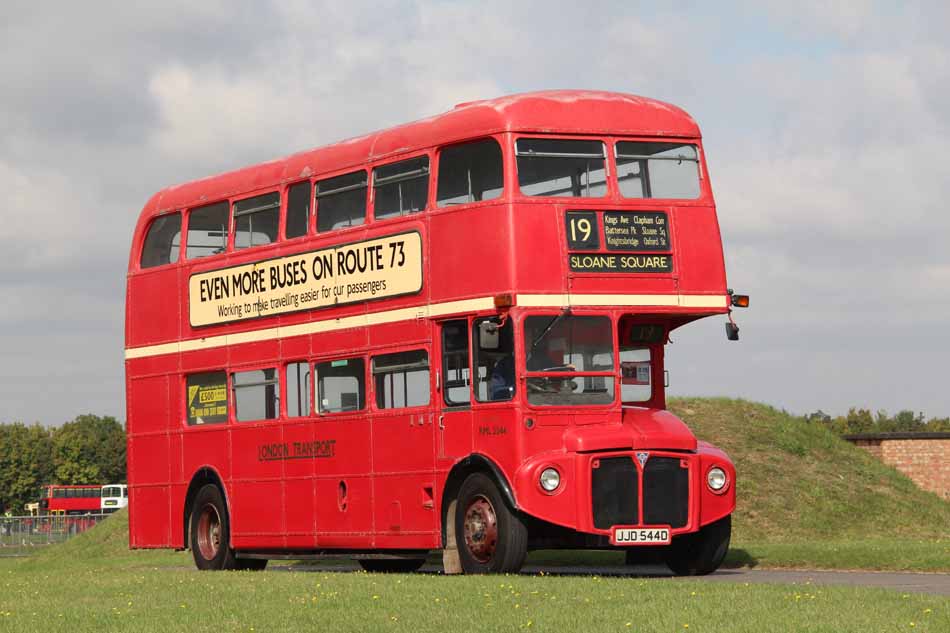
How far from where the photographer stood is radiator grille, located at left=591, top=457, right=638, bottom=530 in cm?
1780

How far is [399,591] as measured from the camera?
15.6 m

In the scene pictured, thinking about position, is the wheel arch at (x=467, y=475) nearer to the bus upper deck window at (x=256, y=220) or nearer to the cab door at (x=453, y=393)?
the cab door at (x=453, y=393)

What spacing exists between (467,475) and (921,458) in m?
23.5

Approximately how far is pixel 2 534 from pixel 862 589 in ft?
196

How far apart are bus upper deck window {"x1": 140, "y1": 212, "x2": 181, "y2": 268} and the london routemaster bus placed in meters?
1.52

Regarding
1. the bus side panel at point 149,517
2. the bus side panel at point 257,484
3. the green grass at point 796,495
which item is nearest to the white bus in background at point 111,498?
the green grass at point 796,495

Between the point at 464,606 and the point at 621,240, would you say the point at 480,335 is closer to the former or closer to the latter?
the point at 621,240

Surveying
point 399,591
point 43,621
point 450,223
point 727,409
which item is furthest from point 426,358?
point 727,409

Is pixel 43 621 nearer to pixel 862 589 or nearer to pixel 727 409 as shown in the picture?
pixel 862 589

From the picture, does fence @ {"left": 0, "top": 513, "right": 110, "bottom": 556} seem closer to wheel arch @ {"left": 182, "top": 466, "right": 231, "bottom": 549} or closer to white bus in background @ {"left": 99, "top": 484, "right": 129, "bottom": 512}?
wheel arch @ {"left": 182, "top": 466, "right": 231, "bottom": 549}

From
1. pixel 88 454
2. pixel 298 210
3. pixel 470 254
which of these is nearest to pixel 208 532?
pixel 298 210

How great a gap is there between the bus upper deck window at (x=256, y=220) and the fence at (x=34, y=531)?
4659cm

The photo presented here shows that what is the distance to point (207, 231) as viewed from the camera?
23703 mm

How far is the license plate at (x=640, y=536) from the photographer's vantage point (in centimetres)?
1775
